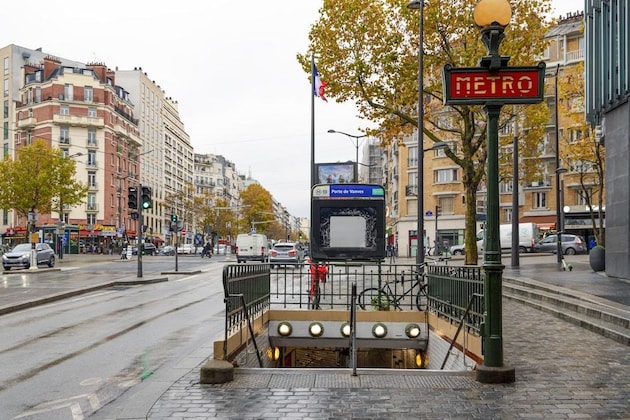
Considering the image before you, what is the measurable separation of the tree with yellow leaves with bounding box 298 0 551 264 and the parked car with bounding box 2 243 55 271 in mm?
19744


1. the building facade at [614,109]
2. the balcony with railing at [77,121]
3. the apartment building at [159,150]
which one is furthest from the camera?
the apartment building at [159,150]

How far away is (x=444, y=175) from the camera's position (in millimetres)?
64375

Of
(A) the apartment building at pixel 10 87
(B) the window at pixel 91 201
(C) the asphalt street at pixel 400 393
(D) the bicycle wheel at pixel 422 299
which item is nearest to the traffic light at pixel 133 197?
(D) the bicycle wheel at pixel 422 299

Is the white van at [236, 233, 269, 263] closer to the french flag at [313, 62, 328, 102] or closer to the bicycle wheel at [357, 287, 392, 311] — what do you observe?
the french flag at [313, 62, 328, 102]

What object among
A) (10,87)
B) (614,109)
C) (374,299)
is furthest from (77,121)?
(374,299)

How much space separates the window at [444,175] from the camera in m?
63.7

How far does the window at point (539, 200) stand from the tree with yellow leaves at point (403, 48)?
39201 mm

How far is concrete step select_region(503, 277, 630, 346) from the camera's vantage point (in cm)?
1004

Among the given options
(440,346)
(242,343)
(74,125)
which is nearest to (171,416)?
(242,343)

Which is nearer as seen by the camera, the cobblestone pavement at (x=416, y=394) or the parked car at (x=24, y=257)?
the cobblestone pavement at (x=416, y=394)

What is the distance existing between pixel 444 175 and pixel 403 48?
134 feet

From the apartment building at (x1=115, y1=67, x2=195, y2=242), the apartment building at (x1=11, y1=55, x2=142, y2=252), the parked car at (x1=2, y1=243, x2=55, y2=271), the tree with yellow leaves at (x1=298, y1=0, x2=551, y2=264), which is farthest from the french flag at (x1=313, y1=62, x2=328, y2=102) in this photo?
the apartment building at (x1=115, y1=67, x2=195, y2=242)

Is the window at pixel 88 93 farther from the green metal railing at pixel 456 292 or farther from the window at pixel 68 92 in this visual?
the green metal railing at pixel 456 292

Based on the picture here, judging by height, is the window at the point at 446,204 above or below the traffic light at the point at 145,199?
above
